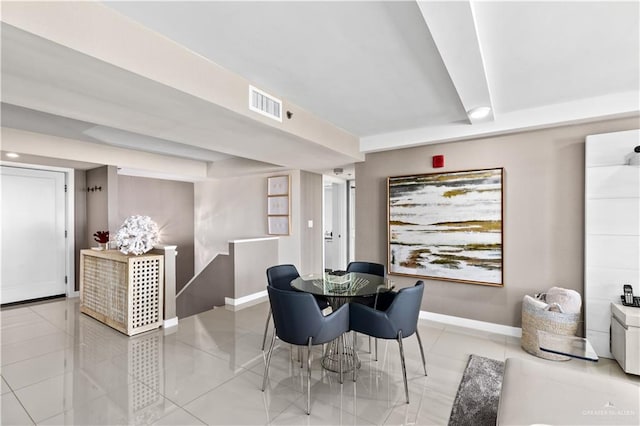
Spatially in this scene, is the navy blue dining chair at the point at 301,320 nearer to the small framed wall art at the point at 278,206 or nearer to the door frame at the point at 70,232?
the small framed wall art at the point at 278,206

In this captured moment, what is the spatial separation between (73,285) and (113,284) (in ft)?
7.46

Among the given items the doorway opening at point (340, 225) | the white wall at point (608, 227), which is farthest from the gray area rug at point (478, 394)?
the doorway opening at point (340, 225)

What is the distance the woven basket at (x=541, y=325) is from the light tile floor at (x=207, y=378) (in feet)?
0.33

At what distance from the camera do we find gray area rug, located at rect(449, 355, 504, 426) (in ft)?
6.58

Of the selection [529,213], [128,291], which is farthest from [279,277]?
[529,213]

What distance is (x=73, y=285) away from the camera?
5.13 meters

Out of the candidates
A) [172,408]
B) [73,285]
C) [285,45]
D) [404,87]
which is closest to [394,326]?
[172,408]

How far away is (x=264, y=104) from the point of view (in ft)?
8.53

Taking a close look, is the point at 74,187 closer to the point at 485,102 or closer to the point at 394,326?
the point at 394,326

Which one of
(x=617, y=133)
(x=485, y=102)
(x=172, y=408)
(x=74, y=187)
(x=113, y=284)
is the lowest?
(x=172, y=408)

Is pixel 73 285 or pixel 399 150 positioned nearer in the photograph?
pixel 399 150

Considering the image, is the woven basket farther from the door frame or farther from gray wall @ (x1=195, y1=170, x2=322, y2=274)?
the door frame

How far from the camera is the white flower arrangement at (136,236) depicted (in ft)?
11.5

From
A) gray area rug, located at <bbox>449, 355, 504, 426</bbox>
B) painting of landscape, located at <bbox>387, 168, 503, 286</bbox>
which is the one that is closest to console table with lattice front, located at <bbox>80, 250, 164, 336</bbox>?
painting of landscape, located at <bbox>387, 168, 503, 286</bbox>
